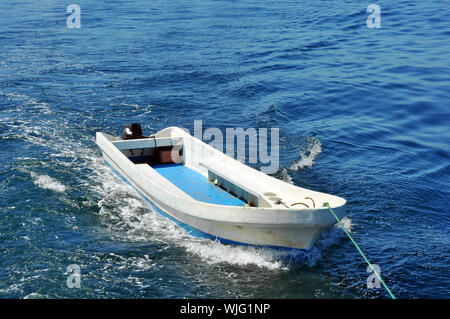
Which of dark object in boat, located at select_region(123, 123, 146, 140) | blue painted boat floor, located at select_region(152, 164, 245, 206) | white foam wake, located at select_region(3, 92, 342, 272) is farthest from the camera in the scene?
dark object in boat, located at select_region(123, 123, 146, 140)

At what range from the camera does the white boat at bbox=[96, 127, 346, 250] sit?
15.7 meters

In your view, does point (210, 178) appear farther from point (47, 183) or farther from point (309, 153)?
point (47, 183)

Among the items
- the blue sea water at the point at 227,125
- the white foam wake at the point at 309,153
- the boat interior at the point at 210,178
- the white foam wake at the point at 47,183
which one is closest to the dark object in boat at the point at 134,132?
the boat interior at the point at 210,178

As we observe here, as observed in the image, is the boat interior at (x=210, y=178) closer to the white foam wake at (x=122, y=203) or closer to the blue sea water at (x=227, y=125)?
the white foam wake at (x=122, y=203)

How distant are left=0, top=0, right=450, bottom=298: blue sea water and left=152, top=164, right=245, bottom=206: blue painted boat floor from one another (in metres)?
1.70

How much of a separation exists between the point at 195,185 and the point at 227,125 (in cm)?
839

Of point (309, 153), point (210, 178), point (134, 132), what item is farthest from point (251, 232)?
point (134, 132)

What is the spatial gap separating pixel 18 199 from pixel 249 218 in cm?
944

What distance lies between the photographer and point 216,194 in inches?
781

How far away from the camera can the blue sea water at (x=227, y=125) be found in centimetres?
Answer: 1588

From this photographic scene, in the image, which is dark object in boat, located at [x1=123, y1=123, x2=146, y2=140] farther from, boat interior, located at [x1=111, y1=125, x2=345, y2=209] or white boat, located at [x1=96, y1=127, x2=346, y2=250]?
boat interior, located at [x1=111, y1=125, x2=345, y2=209]

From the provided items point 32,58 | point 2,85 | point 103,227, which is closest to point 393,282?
point 103,227

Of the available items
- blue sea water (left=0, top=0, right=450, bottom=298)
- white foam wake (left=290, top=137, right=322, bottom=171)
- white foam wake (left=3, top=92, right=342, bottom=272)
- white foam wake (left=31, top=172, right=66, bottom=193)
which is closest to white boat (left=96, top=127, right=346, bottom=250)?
white foam wake (left=3, top=92, right=342, bottom=272)

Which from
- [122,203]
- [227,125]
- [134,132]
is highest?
[134,132]
